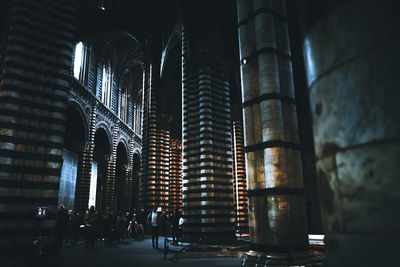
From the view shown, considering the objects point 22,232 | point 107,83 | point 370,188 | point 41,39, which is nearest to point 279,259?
point 370,188

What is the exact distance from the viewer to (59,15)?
9.48 meters

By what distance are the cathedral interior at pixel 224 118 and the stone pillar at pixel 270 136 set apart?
3 cm

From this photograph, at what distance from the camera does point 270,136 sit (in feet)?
20.5

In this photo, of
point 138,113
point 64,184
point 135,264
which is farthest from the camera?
point 138,113

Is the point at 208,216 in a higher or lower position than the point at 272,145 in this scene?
lower

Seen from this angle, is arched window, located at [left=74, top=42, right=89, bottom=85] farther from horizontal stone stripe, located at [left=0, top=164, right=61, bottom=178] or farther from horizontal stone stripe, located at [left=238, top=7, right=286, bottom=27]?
horizontal stone stripe, located at [left=238, top=7, right=286, bottom=27]

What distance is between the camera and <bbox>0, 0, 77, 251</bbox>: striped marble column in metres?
7.78

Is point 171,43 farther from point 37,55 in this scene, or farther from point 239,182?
point 37,55

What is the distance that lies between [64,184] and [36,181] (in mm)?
12065

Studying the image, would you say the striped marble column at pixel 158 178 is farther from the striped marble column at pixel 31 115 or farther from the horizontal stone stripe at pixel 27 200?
the horizontal stone stripe at pixel 27 200

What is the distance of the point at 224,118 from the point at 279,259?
863 cm

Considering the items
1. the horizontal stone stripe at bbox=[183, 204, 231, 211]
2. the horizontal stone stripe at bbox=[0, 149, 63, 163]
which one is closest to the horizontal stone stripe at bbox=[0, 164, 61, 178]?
the horizontal stone stripe at bbox=[0, 149, 63, 163]

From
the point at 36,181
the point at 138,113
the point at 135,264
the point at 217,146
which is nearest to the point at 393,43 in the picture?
the point at 135,264

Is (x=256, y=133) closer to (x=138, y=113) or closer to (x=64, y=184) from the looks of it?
(x=64, y=184)
